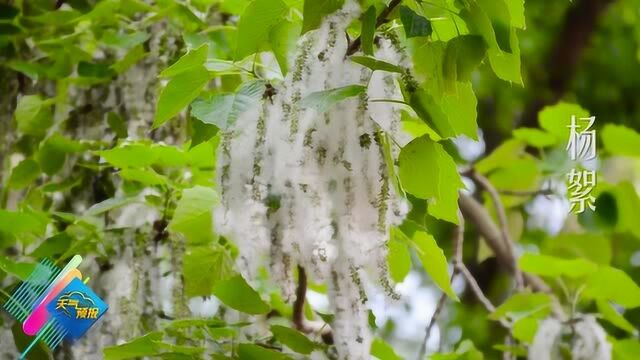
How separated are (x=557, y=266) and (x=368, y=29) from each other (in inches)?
23.8

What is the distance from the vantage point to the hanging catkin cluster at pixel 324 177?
0.69 meters

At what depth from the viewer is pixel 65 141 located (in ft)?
3.30

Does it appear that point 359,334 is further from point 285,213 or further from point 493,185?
point 493,185

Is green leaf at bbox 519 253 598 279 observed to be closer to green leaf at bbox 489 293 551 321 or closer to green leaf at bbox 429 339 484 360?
green leaf at bbox 489 293 551 321

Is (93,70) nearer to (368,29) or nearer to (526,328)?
(368,29)

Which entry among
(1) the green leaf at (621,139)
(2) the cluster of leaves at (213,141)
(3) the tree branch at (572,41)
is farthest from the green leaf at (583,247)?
(3) the tree branch at (572,41)

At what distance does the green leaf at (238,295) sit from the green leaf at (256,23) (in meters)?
0.20

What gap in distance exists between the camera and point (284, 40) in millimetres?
740

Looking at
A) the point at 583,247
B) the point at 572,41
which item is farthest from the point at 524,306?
the point at 572,41

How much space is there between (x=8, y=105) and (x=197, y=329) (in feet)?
1.47

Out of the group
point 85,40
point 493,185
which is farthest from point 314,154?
point 493,185

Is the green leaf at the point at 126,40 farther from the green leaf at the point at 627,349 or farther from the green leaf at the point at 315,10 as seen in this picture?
the green leaf at the point at 627,349

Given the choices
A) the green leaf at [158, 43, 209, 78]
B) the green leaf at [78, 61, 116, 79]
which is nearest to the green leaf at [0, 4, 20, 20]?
the green leaf at [78, 61, 116, 79]

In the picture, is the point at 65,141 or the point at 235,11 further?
the point at 65,141
